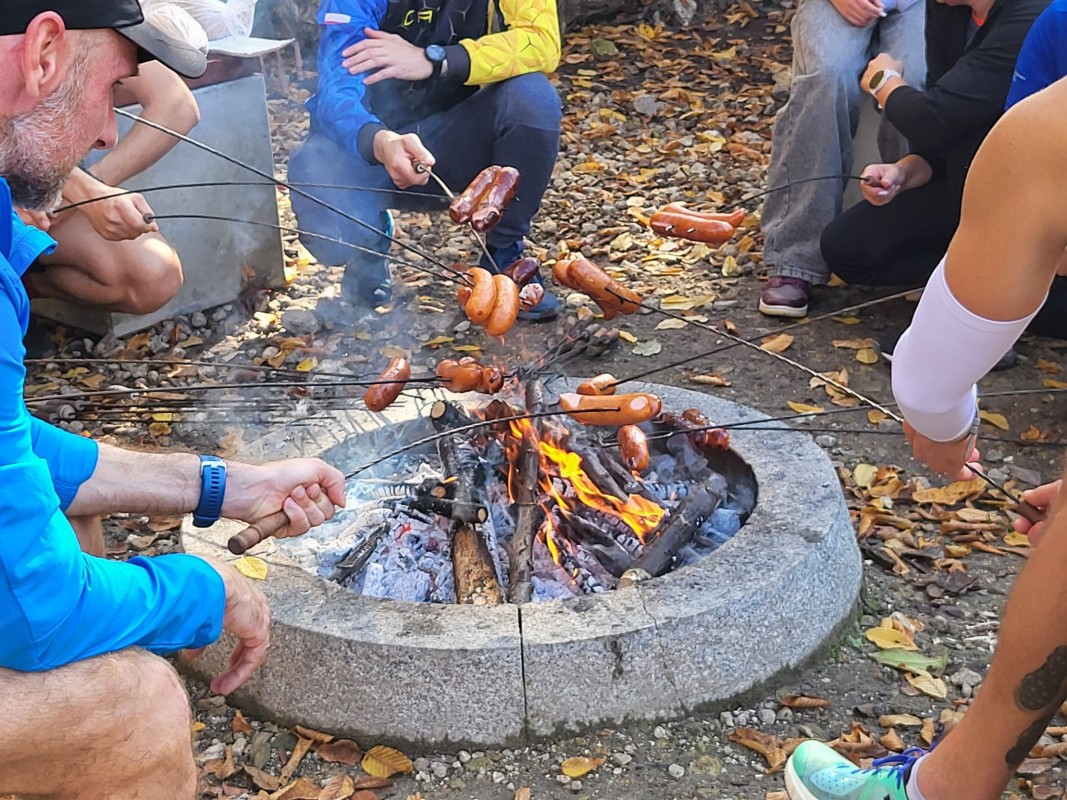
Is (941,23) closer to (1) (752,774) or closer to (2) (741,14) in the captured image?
(1) (752,774)

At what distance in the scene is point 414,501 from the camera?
12.2 feet

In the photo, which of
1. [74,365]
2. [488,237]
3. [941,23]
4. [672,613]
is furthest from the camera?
[488,237]

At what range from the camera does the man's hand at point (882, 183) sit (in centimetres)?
483

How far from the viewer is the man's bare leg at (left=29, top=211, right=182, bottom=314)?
16.7ft

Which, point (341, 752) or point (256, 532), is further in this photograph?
point (341, 752)

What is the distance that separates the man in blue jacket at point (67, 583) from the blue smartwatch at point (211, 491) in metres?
0.33

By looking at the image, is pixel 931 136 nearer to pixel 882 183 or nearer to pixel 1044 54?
pixel 882 183

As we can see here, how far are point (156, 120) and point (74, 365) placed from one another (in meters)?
1.26

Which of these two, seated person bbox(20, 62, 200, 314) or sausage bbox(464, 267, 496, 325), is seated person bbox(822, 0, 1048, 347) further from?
seated person bbox(20, 62, 200, 314)

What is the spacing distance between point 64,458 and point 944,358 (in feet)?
6.52

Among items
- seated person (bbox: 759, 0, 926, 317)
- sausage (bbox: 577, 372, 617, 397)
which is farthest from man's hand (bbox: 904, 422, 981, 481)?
seated person (bbox: 759, 0, 926, 317)

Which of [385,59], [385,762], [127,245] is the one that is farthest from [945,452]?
[127,245]

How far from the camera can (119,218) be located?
14.5 feet

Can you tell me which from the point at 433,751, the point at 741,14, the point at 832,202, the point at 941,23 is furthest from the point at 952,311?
the point at 741,14
